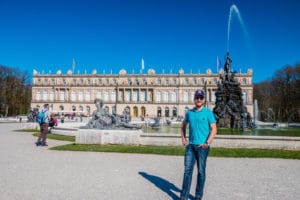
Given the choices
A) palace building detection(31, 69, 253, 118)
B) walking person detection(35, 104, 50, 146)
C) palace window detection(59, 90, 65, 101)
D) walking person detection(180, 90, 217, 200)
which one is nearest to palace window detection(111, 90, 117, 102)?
palace building detection(31, 69, 253, 118)

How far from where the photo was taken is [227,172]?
23.6 ft

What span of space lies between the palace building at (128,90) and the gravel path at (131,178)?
235ft

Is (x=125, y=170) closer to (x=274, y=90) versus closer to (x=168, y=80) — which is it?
(x=274, y=90)

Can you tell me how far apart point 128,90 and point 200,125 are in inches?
3185

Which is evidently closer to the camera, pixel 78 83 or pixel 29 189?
pixel 29 189

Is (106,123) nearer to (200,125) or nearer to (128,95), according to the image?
(200,125)

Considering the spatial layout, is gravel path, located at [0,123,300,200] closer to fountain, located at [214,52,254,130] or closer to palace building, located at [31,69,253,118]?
fountain, located at [214,52,254,130]

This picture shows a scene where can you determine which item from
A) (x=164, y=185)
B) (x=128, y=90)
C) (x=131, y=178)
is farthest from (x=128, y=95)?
(x=164, y=185)

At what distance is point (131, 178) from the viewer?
21.0 ft

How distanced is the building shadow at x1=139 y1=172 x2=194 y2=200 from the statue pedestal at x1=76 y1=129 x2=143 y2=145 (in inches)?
209

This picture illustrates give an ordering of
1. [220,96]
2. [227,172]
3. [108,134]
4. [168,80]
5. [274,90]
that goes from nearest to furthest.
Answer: [227,172] < [108,134] < [220,96] < [274,90] < [168,80]

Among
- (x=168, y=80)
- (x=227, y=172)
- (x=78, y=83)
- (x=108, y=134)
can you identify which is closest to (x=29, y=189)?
(x=227, y=172)

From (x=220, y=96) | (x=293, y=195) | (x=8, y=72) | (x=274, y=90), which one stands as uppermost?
(x=8, y=72)

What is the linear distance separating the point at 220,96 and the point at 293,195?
55.1 feet
